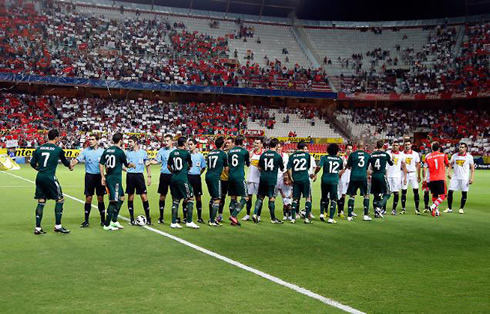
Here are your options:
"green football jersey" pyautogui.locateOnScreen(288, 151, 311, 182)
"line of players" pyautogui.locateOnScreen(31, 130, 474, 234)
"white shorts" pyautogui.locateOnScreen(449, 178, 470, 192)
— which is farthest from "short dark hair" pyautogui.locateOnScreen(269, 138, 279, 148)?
"white shorts" pyautogui.locateOnScreen(449, 178, 470, 192)

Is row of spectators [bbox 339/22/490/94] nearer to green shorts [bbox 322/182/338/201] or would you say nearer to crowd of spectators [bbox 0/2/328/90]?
crowd of spectators [bbox 0/2/328/90]

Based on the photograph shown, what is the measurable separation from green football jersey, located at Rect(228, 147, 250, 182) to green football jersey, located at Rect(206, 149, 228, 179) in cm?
26

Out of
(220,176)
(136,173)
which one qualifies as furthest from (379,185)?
(136,173)

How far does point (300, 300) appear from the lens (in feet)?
21.5

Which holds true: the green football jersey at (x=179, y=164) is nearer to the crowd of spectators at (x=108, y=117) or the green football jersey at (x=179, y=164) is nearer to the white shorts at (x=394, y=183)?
the white shorts at (x=394, y=183)

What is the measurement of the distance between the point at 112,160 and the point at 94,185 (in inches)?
41.9

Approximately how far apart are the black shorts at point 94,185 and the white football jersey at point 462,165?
11.0 meters

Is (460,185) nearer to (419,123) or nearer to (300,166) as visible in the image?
(300,166)

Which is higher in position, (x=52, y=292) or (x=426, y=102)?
(x=426, y=102)

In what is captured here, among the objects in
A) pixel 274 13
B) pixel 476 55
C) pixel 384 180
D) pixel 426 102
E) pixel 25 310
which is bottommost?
pixel 25 310

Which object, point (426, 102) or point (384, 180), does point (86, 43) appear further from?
point (384, 180)

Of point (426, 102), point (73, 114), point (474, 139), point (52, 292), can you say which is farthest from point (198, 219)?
point (426, 102)

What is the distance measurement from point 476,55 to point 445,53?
383 centimetres

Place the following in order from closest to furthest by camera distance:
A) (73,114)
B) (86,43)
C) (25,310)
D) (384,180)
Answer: (25,310), (384,180), (73,114), (86,43)
